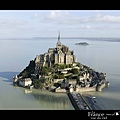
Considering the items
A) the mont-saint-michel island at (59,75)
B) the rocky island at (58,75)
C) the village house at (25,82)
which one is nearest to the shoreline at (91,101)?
the mont-saint-michel island at (59,75)

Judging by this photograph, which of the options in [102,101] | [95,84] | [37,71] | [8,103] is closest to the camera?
[8,103]

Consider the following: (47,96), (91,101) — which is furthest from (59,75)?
(91,101)

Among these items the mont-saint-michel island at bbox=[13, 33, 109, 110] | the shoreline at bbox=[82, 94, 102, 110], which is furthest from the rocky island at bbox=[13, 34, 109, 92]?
the shoreline at bbox=[82, 94, 102, 110]

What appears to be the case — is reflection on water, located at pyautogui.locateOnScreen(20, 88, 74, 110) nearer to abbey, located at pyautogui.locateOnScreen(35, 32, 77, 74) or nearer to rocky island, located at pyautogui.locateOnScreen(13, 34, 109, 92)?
rocky island, located at pyautogui.locateOnScreen(13, 34, 109, 92)

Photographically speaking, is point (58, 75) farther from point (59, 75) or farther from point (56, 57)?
point (56, 57)

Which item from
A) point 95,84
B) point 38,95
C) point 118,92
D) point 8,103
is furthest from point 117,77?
point 8,103
